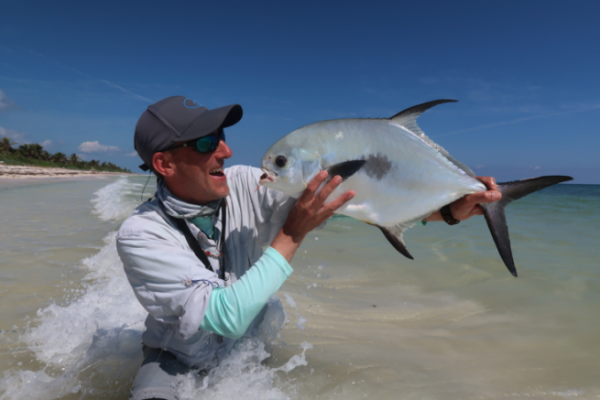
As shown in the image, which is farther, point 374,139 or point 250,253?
point 250,253

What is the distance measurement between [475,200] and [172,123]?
1613mm

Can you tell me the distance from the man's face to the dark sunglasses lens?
0.02 metres

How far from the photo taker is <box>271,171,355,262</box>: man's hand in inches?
63.3

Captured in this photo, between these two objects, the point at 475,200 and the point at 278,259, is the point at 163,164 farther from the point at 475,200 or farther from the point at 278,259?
the point at 475,200

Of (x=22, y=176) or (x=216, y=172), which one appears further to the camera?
(x=22, y=176)

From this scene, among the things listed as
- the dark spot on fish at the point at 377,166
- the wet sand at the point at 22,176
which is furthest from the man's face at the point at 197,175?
the wet sand at the point at 22,176

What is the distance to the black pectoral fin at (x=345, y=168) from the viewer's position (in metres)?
1.66

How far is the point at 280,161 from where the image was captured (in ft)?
5.54

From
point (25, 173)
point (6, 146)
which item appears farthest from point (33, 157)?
point (25, 173)

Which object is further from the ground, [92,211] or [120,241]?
[120,241]

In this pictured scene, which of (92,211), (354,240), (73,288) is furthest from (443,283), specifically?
(92,211)

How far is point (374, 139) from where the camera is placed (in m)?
1.80

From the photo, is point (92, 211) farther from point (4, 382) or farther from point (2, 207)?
point (4, 382)

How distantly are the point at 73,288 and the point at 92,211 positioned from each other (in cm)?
649
